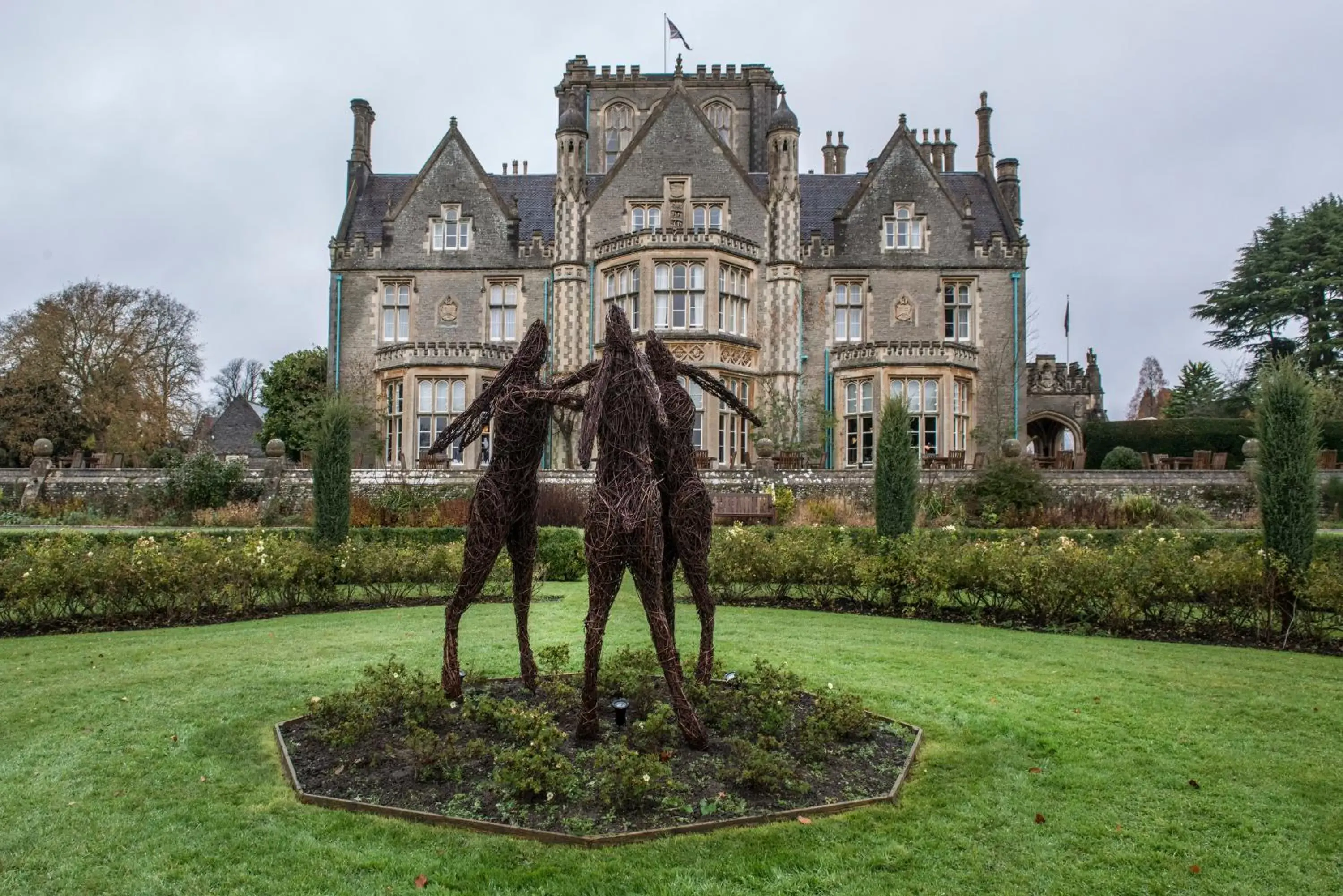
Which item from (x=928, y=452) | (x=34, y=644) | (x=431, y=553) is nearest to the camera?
(x=34, y=644)

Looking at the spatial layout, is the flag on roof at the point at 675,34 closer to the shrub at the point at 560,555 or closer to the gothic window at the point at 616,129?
the gothic window at the point at 616,129

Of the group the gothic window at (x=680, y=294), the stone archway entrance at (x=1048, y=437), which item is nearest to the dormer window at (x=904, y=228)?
the gothic window at (x=680, y=294)

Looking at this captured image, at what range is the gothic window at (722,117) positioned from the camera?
124 ft

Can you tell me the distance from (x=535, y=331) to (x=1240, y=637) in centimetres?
1013

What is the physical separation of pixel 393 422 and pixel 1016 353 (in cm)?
2140

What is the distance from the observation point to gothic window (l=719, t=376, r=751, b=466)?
1156 inches

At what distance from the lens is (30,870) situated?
15.9ft

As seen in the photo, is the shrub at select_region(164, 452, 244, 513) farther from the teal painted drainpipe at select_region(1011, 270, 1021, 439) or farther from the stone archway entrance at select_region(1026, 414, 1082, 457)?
the stone archway entrance at select_region(1026, 414, 1082, 457)

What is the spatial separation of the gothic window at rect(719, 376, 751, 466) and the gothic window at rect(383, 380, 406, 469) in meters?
10.5

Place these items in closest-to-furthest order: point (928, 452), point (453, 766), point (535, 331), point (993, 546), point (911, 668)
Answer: point (453, 766) < point (535, 331) < point (911, 668) < point (993, 546) < point (928, 452)

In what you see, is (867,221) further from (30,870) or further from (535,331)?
(30,870)

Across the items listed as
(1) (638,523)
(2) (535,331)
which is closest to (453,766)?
(1) (638,523)

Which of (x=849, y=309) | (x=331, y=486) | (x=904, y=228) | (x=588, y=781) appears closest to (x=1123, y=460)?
(x=849, y=309)

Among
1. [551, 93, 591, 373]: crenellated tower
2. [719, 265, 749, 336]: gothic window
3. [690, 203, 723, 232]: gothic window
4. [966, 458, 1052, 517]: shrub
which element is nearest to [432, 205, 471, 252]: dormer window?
[551, 93, 591, 373]: crenellated tower
